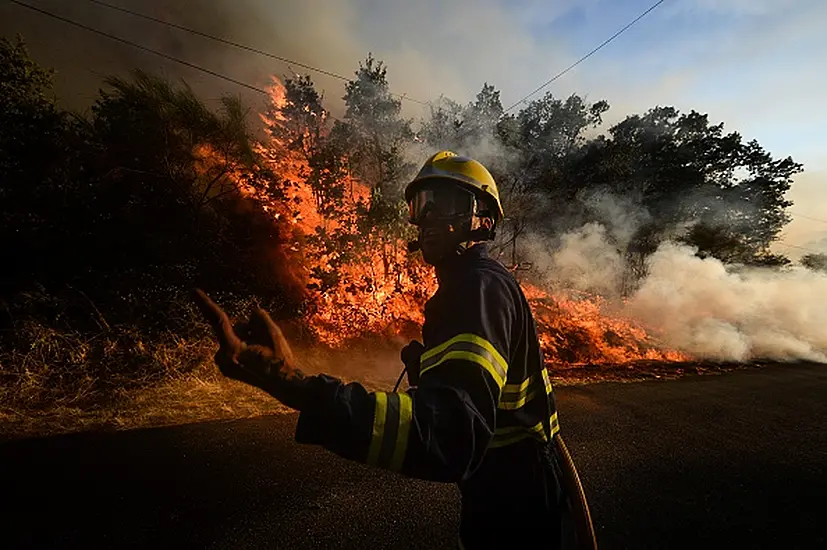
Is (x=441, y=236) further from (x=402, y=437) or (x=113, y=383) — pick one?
(x=113, y=383)

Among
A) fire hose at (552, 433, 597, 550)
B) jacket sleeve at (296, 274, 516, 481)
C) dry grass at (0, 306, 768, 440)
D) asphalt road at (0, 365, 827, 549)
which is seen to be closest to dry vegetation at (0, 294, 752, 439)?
dry grass at (0, 306, 768, 440)

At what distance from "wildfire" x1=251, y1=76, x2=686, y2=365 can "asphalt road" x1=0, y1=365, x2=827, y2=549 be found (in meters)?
5.54

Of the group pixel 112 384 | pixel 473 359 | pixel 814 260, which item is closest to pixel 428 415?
pixel 473 359

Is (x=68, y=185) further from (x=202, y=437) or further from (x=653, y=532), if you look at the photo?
(x=653, y=532)

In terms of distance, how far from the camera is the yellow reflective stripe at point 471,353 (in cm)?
116

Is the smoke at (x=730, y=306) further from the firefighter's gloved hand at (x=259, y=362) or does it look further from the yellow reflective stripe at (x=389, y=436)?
the firefighter's gloved hand at (x=259, y=362)

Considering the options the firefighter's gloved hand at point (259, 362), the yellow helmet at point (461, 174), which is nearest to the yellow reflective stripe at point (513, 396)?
the firefighter's gloved hand at point (259, 362)

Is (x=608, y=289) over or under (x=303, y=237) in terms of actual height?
over

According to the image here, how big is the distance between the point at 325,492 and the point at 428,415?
3259mm

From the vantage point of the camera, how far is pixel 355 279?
11.4 m

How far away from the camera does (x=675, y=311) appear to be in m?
18.0

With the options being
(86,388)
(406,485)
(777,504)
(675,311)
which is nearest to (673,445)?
(777,504)

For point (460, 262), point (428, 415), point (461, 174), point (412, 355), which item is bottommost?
point (428, 415)

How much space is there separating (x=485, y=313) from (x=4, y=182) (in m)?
10.7
